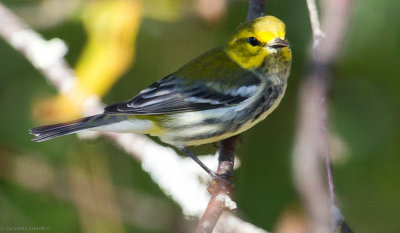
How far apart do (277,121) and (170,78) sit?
0.95m

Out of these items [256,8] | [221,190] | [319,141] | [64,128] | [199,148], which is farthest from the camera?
[199,148]

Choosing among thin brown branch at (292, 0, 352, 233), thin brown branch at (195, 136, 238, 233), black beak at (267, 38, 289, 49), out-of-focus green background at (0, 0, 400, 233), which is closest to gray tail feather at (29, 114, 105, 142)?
out-of-focus green background at (0, 0, 400, 233)

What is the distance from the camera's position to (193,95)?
113 inches

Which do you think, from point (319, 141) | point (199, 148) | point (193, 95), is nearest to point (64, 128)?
point (193, 95)

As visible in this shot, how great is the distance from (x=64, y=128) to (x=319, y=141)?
5.69 feet

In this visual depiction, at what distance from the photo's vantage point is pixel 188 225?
303 cm

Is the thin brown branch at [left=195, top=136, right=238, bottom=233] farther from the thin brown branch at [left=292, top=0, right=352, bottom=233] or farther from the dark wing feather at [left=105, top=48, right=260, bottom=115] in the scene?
the thin brown branch at [left=292, top=0, right=352, bottom=233]

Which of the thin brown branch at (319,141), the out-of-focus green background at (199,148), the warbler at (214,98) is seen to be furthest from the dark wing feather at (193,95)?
the thin brown branch at (319,141)

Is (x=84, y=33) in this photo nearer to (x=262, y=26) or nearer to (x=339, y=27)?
(x=262, y=26)

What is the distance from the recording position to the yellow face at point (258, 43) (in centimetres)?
269

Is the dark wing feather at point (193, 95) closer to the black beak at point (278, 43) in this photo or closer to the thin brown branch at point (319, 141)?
the black beak at point (278, 43)

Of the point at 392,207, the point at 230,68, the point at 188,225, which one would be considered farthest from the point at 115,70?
the point at 392,207

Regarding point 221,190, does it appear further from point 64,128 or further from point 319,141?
point 319,141

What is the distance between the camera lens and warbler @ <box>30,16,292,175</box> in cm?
270
